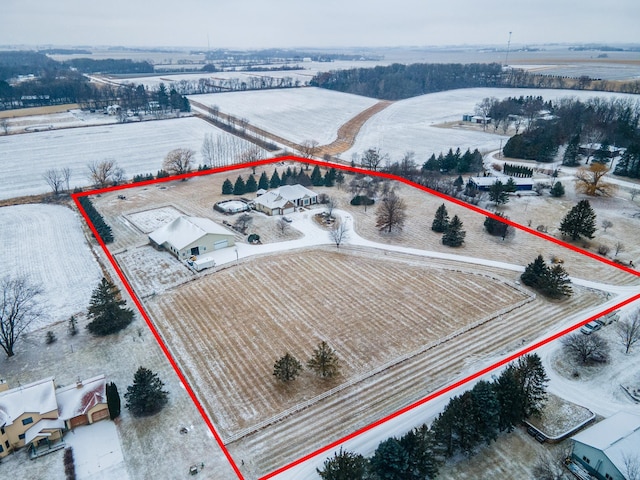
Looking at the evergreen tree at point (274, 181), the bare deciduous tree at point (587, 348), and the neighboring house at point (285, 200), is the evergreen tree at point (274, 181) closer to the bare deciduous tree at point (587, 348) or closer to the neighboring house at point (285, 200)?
the neighboring house at point (285, 200)

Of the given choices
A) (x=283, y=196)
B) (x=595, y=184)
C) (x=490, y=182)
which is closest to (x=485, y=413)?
(x=283, y=196)

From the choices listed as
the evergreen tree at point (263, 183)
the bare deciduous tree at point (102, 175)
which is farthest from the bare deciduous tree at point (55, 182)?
the evergreen tree at point (263, 183)

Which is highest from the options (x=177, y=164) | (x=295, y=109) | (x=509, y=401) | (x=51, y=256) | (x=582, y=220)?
(x=295, y=109)

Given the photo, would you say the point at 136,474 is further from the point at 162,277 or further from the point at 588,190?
the point at 588,190

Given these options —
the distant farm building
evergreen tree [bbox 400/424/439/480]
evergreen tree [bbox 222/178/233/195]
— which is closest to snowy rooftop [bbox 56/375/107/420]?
evergreen tree [bbox 400/424/439/480]

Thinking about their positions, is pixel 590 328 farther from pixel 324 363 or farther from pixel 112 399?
pixel 112 399

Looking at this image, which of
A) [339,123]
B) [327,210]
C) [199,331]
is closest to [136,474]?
[199,331]
